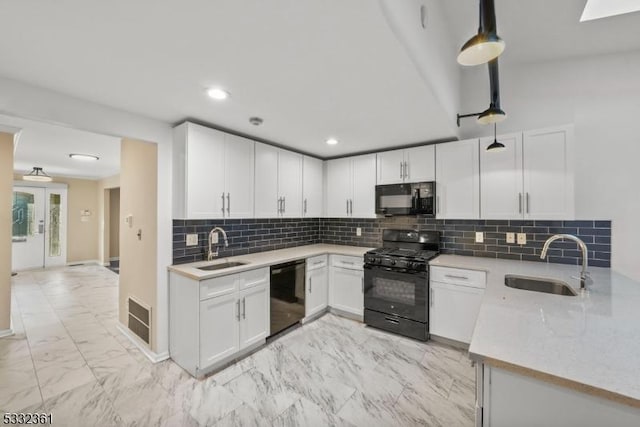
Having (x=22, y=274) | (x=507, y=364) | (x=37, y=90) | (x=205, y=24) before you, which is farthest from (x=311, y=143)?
(x=22, y=274)

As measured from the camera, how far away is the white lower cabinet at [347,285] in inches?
131

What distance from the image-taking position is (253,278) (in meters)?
2.61

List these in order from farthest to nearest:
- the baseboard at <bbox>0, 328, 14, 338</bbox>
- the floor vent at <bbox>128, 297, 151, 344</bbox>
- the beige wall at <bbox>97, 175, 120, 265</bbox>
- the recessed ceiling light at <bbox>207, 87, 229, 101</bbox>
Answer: the beige wall at <bbox>97, 175, 120, 265</bbox> < the baseboard at <bbox>0, 328, 14, 338</bbox> < the floor vent at <bbox>128, 297, 151, 344</bbox> < the recessed ceiling light at <bbox>207, 87, 229, 101</bbox>

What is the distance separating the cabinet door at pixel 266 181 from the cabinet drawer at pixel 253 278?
703 millimetres

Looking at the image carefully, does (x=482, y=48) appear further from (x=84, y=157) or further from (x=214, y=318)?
(x=84, y=157)

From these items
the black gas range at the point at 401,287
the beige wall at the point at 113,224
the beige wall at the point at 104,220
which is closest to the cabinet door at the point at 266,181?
the black gas range at the point at 401,287

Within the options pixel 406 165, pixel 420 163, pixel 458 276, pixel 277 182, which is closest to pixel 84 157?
pixel 277 182

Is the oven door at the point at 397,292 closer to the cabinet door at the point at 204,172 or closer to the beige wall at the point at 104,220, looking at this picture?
the cabinet door at the point at 204,172

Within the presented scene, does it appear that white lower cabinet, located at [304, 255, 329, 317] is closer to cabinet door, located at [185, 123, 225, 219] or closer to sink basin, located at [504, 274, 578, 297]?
cabinet door, located at [185, 123, 225, 219]

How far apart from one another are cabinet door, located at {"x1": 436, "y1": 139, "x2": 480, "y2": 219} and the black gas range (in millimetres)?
418

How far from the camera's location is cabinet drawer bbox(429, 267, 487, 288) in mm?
2520

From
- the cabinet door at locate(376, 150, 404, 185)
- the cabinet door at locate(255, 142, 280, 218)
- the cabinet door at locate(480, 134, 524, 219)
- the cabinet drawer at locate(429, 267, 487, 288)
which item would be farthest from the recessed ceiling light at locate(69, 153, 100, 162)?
the cabinet door at locate(480, 134, 524, 219)

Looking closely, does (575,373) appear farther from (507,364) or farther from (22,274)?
(22,274)

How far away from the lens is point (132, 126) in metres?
2.30
